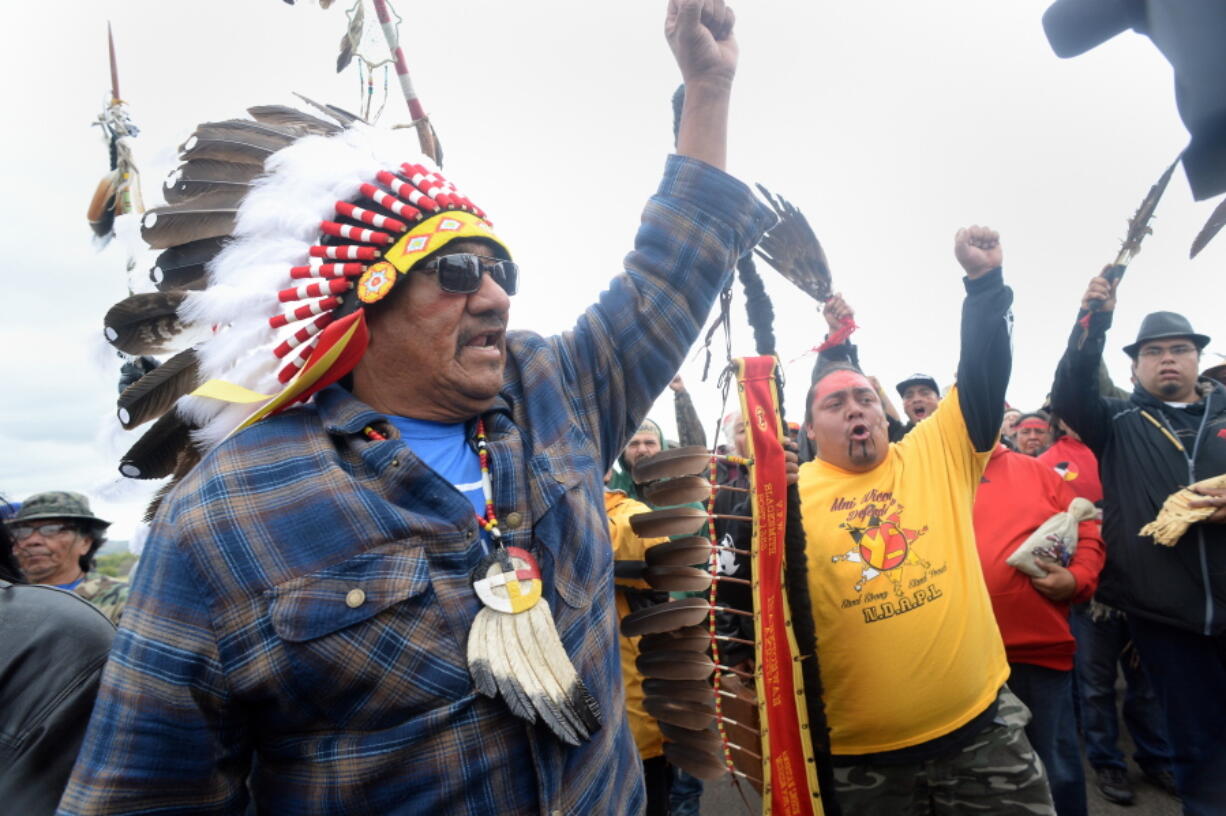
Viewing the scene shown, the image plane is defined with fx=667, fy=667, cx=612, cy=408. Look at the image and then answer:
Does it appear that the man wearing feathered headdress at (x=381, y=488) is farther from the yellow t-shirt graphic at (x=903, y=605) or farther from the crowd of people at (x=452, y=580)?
the yellow t-shirt graphic at (x=903, y=605)

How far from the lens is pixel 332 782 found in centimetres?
117

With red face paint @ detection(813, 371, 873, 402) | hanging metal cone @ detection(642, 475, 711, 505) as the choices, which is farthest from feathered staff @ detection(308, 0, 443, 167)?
red face paint @ detection(813, 371, 873, 402)

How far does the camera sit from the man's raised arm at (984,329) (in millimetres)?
2900

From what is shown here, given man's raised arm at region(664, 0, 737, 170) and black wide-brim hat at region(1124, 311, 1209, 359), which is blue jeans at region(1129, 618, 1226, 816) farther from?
man's raised arm at region(664, 0, 737, 170)

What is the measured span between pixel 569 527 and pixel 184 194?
51.4 inches

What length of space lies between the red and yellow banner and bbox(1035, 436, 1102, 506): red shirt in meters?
2.82

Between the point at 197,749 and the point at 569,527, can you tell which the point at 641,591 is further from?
the point at 197,749

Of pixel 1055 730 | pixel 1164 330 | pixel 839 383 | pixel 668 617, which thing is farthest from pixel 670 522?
pixel 1164 330

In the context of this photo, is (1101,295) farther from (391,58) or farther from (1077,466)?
(391,58)

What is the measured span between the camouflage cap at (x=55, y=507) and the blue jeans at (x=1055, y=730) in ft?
17.1

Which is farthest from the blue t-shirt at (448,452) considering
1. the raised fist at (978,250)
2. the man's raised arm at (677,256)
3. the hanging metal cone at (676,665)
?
the raised fist at (978,250)

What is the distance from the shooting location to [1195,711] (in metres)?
3.26

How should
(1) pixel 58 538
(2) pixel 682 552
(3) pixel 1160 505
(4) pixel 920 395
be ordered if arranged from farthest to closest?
(4) pixel 920 395, (1) pixel 58 538, (3) pixel 1160 505, (2) pixel 682 552

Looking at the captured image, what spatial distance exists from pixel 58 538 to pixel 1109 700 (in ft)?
21.7
